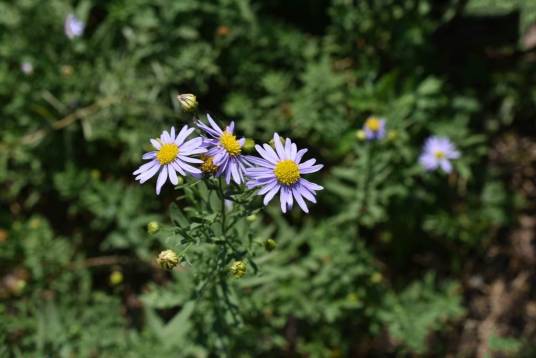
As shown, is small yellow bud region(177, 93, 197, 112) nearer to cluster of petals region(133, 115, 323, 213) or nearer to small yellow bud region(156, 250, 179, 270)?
cluster of petals region(133, 115, 323, 213)

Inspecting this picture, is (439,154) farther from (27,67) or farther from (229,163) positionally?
(27,67)

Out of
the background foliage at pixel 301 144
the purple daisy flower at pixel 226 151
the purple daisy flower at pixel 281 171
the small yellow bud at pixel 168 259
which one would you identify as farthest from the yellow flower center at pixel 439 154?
the small yellow bud at pixel 168 259

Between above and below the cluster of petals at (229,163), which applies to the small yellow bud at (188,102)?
above

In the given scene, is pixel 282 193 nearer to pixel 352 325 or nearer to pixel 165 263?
pixel 165 263

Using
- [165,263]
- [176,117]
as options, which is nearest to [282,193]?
[165,263]

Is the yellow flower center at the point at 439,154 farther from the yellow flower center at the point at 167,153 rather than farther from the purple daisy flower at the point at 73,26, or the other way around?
the purple daisy flower at the point at 73,26

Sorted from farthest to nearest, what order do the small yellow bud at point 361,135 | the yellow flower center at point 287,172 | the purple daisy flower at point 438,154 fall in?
the purple daisy flower at point 438,154
the small yellow bud at point 361,135
the yellow flower center at point 287,172
